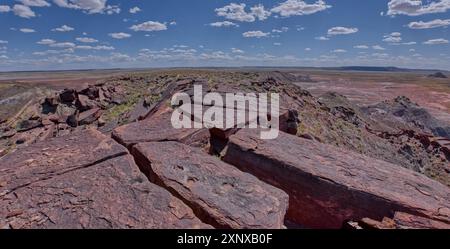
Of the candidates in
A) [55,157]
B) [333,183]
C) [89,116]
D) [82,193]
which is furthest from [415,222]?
[89,116]

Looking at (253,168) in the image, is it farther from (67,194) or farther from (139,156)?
(67,194)

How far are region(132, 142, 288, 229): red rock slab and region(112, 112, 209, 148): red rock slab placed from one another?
0.39 m

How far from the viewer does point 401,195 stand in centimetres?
511

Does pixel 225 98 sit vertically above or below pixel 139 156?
above

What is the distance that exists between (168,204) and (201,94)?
6.84 metres

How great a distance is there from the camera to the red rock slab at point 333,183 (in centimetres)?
498

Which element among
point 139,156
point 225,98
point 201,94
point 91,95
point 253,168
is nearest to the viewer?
point 139,156

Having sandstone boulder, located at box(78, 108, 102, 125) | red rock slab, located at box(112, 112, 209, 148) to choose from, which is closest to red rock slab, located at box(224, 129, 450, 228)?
red rock slab, located at box(112, 112, 209, 148)

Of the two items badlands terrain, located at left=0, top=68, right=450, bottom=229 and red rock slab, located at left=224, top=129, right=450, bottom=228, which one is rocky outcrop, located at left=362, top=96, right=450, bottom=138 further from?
badlands terrain, located at left=0, top=68, right=450, bottom=229

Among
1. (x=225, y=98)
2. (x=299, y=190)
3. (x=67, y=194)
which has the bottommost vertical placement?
(x=299, y=190)

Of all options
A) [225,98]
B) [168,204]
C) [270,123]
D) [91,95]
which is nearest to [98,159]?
[168,204]

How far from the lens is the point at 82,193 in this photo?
4.25 meters

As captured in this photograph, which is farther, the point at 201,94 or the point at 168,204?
the point at 201,94
